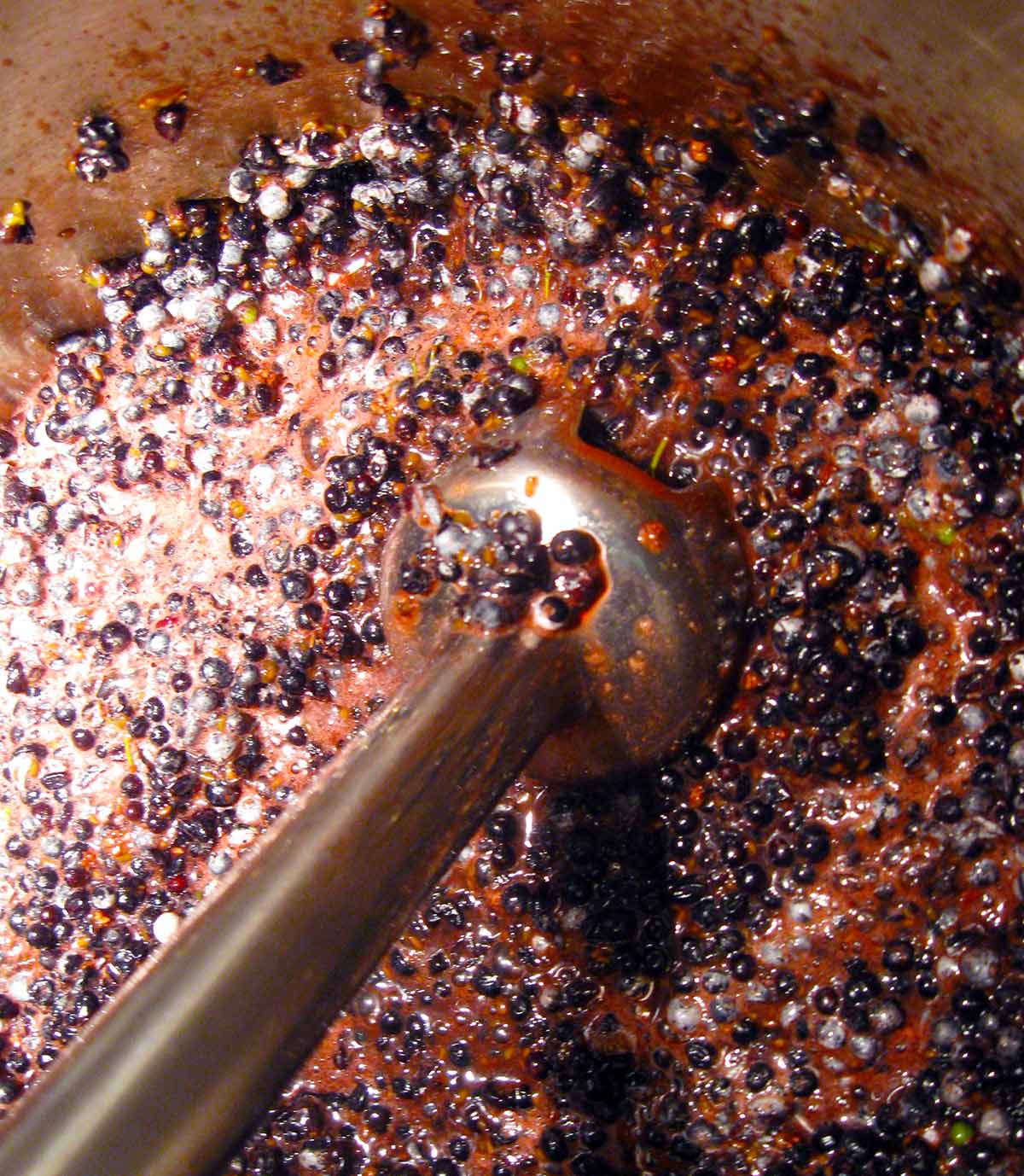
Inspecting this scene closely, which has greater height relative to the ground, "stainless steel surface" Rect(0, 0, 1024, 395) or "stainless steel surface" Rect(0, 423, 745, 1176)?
"stainless steel surface" Rect(0, 0, 1024, 395)

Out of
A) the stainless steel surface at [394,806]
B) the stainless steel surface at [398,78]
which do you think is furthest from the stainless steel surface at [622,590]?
the stainless steel surface at [398,78]

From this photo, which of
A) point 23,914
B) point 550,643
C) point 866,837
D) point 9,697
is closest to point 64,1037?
point 23,914

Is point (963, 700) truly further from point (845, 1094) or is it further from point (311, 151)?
point (311, 151)

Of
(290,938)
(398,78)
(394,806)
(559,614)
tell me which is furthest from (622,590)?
(398,78)

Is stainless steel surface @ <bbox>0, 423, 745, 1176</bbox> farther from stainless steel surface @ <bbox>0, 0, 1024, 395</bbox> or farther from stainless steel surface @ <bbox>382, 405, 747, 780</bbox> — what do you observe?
stainless steel surface @ <bbox>0, 0, 1024, 395</bbox>

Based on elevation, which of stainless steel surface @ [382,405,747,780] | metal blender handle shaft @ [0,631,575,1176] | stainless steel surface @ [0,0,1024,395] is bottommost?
metal blender handle shaft @ [0,631,575,1176]

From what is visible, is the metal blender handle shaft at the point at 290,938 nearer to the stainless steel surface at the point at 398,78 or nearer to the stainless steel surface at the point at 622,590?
the stainless steel surface at the point at 622,590

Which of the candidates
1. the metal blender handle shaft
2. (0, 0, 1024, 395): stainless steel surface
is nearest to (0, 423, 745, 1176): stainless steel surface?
the metal blender handle shaft

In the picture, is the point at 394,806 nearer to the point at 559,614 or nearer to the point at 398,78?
the point at 559,614
